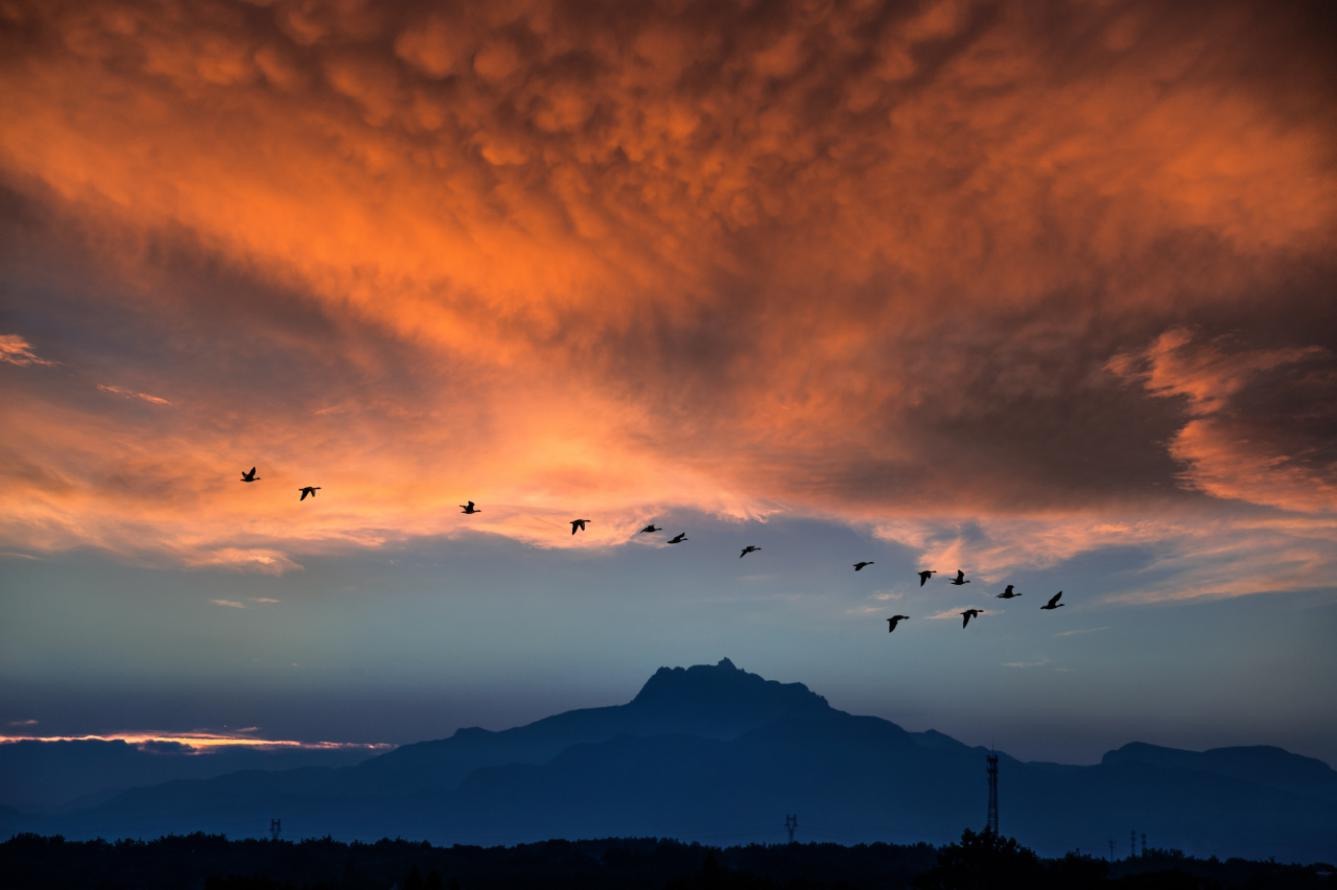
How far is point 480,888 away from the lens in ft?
403

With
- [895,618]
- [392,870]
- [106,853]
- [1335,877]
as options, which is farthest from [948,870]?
[106,853]

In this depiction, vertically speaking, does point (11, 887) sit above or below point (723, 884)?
below

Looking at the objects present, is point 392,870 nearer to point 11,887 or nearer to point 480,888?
point 480,888

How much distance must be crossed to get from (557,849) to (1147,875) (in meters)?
104

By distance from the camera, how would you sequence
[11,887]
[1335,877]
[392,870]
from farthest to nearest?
[392,870], [11,887], [1335,877]

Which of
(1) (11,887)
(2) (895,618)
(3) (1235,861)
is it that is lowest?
(1) (11,887)

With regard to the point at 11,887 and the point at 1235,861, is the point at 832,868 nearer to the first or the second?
the point at 1235,861

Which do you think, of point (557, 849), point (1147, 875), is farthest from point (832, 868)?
point (1147, 875)

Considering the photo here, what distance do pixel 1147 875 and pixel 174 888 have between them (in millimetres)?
123292

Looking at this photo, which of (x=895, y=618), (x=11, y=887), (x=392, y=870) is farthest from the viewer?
(x=392, y=870)

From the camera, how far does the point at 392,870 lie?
443 feet

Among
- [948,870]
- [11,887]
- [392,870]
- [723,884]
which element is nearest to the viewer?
[723,884]

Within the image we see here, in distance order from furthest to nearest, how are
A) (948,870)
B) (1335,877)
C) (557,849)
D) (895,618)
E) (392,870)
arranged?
(557,849) → (392,870) → (1335,877) → (948,870) → (895,618)

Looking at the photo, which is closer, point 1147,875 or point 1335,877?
point 1147,875
